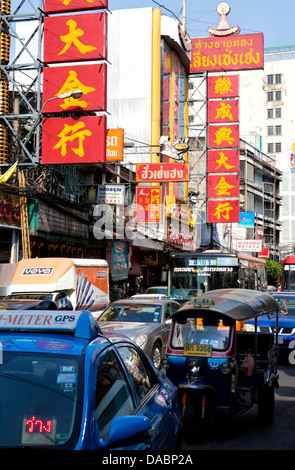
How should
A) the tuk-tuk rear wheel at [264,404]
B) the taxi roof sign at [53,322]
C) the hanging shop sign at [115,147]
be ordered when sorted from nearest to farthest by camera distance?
the taxi roof sign at [53,322]
the tuk-tuk rear wheel at [264,404]
the hanging shop sign at [115,147]

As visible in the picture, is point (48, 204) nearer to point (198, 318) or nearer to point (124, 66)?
point (198, 318)

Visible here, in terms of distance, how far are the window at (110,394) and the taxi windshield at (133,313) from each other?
29.1 feet

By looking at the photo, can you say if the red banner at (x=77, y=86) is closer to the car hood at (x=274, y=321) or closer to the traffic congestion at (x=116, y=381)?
the car hood at (x=274, y=321)

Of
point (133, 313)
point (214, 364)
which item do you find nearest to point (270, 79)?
point (133, 313)

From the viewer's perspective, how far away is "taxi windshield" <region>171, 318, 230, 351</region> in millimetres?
7836

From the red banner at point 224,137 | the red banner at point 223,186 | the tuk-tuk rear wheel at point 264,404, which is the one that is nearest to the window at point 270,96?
the red banner at point 224,137

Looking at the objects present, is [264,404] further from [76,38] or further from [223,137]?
[223,137]

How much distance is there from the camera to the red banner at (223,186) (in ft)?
103

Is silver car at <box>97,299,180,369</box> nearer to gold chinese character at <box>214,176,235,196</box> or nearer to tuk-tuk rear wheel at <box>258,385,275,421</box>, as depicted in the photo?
tuk-tuk rear wheel at <box>258,385,275,421</box>

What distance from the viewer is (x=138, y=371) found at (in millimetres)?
4734

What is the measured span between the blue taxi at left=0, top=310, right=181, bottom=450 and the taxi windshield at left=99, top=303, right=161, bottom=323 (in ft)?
28.9

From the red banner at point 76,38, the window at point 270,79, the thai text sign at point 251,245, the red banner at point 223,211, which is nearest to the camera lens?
the red banner at point 76,38

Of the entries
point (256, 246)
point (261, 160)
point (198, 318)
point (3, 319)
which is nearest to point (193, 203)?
point (256, 246)

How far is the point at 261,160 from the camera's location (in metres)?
70.7
